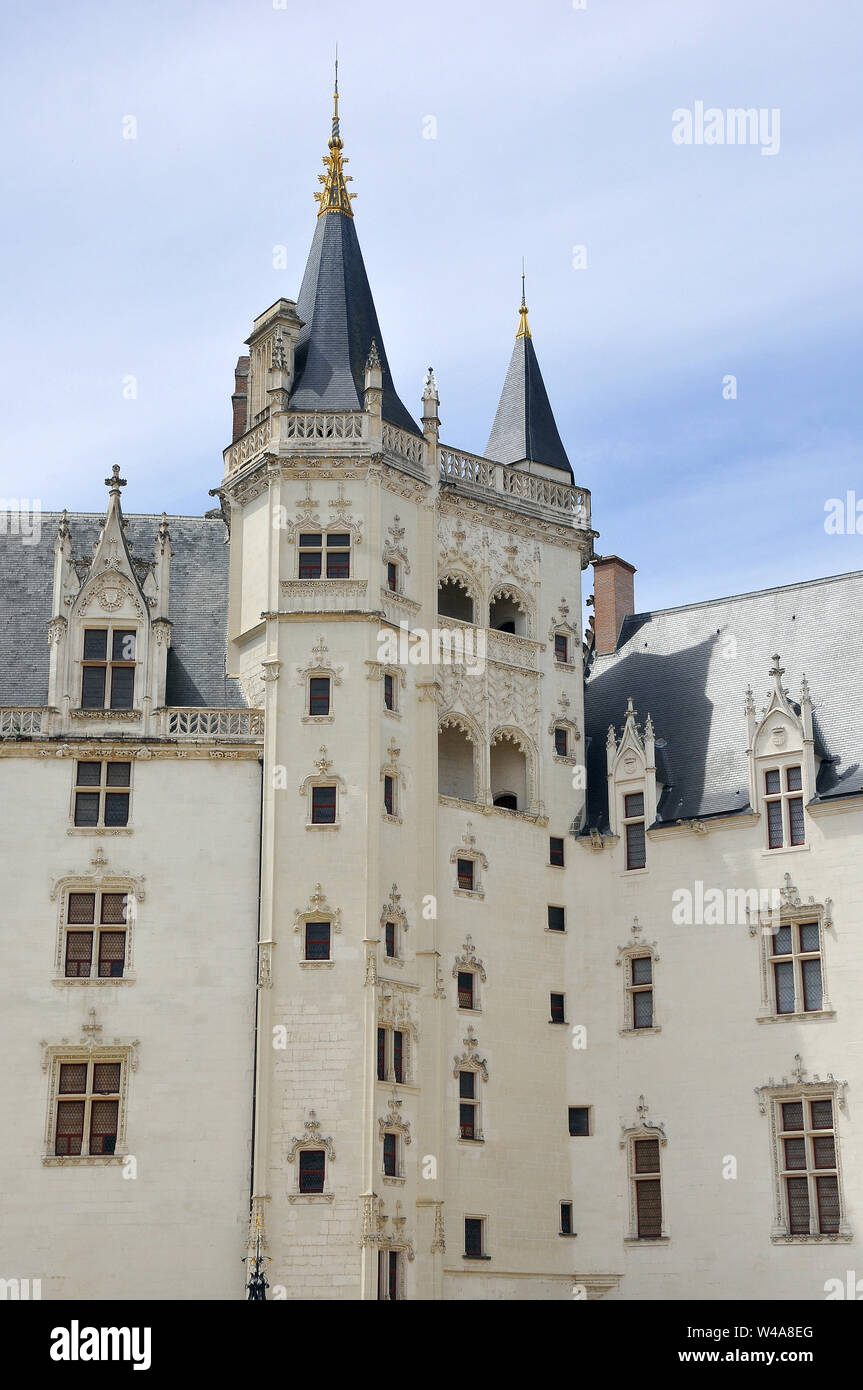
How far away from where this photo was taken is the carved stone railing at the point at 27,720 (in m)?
43.2

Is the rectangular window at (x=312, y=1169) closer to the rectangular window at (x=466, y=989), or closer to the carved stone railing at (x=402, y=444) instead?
the rectangular window at (x=466, y=989)

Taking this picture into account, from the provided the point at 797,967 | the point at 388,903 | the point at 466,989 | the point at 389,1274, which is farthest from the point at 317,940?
the point at 797,967

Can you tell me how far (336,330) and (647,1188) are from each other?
21618 mm

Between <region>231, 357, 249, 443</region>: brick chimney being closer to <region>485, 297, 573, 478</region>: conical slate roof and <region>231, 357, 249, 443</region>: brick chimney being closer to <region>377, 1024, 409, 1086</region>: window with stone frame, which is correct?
<region>485, 297, 573, 478</region>: conical slate roof

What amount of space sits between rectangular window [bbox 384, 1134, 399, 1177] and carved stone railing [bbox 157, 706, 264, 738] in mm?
9310

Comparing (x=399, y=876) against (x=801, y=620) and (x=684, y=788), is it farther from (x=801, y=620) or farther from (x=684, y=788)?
(x=801, y=620)

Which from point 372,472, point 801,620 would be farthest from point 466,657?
point 801,620

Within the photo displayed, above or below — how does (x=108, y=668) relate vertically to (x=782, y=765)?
above

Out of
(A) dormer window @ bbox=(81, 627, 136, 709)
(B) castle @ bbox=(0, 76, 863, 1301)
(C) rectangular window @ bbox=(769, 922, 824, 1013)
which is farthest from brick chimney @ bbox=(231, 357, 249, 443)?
(C) rectangular window @ bbox=(769, 922, 824, 1013)

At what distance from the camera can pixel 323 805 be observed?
42.7 metres

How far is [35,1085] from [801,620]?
2172cm

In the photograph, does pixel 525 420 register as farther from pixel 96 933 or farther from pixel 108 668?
pixel 96 933

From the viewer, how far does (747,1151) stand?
42875 mm
